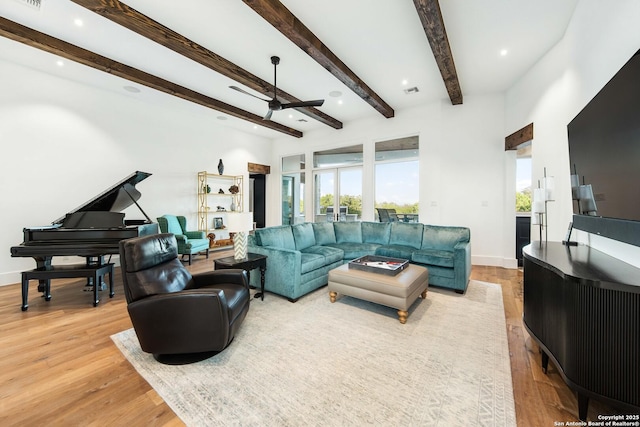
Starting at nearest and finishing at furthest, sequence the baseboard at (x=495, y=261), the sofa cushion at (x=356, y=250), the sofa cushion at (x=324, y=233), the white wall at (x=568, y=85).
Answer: the white wall at (x=568, y=85), the sofa cushion at (x=356, y=250), the sofa cushion at (x=324, y=233), the baseboard at (x=495, y=261)

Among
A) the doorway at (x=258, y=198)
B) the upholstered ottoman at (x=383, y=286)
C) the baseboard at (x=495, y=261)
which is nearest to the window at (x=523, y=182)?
the baseboard at (x=495, y=261)

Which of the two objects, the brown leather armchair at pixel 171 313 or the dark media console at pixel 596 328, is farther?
the brown leather armchair at pixel 171 313

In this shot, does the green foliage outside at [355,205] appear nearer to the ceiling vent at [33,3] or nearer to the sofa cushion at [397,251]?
the sofa cushion at [397,251]

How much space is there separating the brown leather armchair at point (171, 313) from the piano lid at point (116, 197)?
1.72 meters

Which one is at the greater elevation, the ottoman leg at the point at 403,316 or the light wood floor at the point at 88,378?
the ottoman leg at the point at 403,316

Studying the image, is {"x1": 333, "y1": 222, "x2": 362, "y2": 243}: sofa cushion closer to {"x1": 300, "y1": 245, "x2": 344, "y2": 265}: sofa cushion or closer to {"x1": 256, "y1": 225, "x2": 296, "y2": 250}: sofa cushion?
{"x1": 300, "y1": 245, "x2": 344, "y2": 265}: sofa cushion

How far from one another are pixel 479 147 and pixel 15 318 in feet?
23.4

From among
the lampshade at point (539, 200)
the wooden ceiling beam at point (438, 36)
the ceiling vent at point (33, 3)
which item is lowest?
the lampshade at point (539, 200)

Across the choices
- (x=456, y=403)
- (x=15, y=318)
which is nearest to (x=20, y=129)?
(x=15, y=318)

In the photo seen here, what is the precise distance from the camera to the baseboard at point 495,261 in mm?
4793

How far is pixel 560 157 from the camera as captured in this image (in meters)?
3.08

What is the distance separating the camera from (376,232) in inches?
191

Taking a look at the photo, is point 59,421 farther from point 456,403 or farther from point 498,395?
point 498,395

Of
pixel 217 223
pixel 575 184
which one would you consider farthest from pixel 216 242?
pixel 575 184
